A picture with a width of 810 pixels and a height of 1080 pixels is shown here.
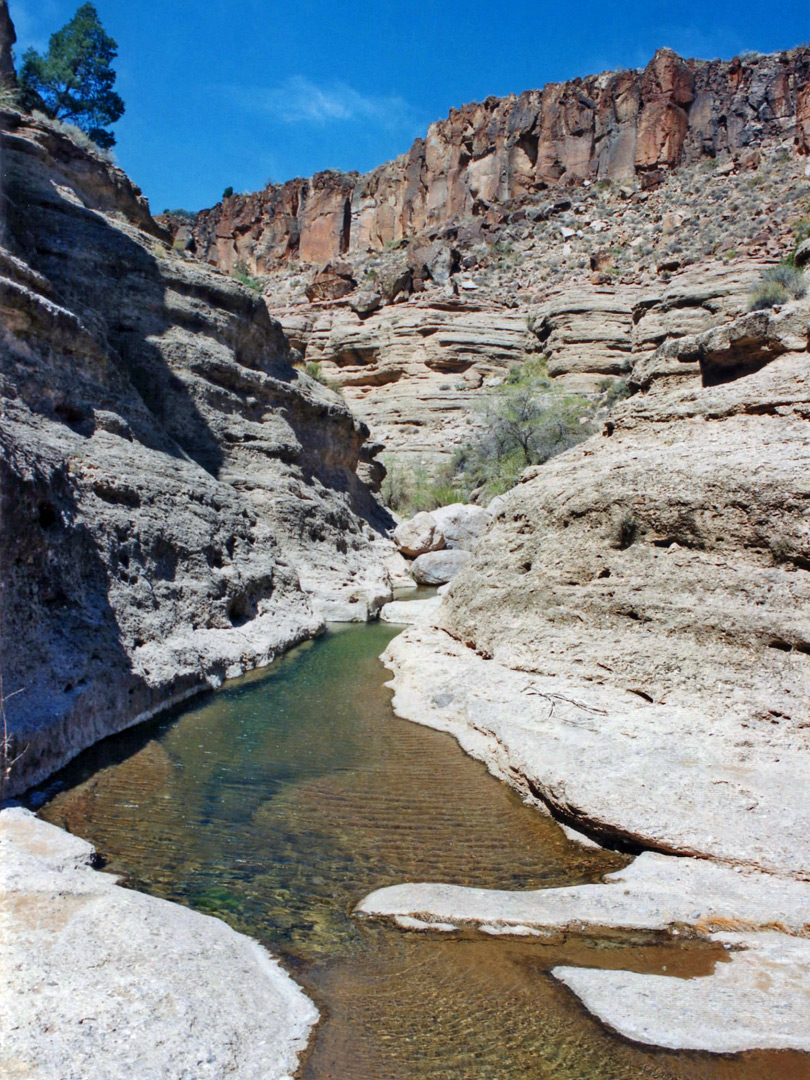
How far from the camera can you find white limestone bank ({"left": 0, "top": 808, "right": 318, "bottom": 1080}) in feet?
9.64

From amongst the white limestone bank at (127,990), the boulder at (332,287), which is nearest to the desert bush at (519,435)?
the boulder at (332,287)

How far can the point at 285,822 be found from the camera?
6.07 m

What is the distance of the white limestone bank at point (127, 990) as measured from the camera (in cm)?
294

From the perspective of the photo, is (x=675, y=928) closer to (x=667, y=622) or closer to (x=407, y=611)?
(x=667, y=622)

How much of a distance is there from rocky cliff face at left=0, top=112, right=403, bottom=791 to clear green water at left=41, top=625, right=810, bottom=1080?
3.35 feet

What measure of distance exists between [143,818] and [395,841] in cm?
202

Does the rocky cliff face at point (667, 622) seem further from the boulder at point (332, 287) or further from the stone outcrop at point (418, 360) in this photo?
the boulder at point (332, 287)

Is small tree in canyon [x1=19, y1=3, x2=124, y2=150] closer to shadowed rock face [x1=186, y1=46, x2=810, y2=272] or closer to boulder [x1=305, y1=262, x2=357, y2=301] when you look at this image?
boulder [x1=305, y1=262, x2=357, y2=301]

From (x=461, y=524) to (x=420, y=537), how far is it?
4.83ft

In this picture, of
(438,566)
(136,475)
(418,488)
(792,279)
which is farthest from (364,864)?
(418,488)

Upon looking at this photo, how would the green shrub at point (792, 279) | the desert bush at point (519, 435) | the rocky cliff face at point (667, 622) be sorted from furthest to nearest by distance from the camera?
the desert bush at point (519, 435) → the green shrub at point (792, 279) → the rocky cliff face at point (667, 622)

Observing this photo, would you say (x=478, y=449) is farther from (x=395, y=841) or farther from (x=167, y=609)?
(x=395, y=841)

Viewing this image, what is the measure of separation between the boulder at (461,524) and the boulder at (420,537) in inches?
9.4

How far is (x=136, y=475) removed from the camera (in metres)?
11.8
